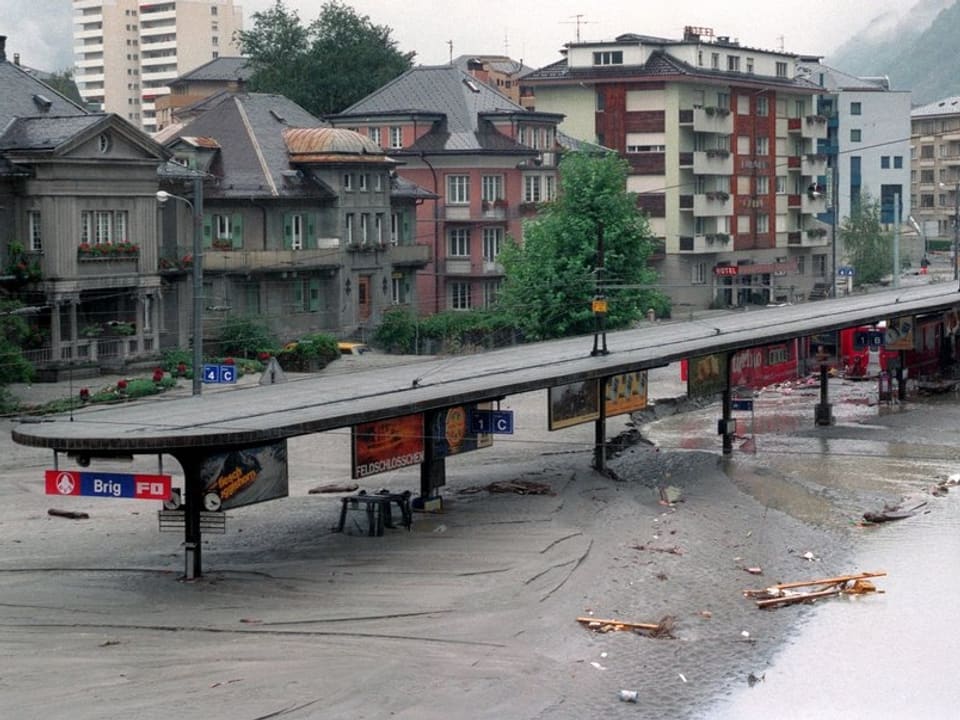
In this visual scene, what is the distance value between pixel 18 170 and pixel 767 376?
2721cm

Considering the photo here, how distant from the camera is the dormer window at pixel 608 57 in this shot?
106 m

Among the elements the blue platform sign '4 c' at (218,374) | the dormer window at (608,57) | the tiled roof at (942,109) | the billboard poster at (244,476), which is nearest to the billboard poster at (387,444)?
the billboard poster at (244,476)

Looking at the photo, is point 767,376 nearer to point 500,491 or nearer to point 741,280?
point 500,491

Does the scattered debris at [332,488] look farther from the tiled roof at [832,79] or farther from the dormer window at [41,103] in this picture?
the tiled roof at [832,79]

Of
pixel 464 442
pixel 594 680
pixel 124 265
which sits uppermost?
pixel 124 265

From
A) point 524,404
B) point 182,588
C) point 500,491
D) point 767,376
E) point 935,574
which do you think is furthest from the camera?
point 524,404

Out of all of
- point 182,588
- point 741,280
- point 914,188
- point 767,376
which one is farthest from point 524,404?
point 914,188

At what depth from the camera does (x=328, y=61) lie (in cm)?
11669

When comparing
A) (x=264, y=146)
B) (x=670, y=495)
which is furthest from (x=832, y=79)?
(x=670, y=495)

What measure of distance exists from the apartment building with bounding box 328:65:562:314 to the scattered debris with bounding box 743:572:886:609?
55310 mm

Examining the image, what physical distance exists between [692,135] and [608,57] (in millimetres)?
6909

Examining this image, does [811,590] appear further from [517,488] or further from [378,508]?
[517,488]

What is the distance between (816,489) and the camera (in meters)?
46.8

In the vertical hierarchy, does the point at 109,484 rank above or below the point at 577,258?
below
